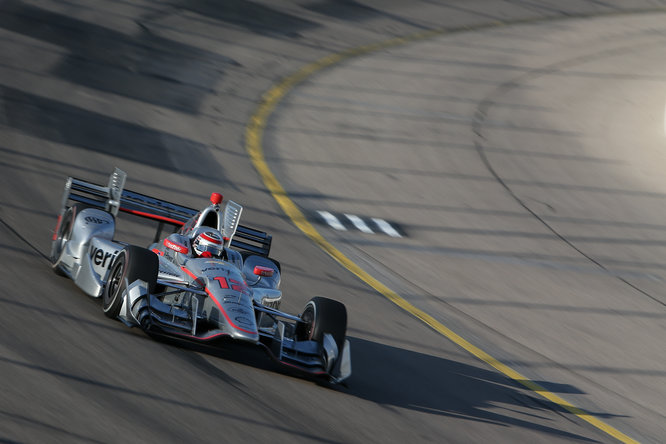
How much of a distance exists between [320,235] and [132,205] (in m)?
3.49

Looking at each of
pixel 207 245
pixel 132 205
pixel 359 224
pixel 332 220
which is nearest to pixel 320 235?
pixel 332 220

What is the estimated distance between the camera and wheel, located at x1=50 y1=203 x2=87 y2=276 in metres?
9.45

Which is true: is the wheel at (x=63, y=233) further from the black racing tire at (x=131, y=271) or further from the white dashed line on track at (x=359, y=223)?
the white dashed line on track at (x=359, y=223)

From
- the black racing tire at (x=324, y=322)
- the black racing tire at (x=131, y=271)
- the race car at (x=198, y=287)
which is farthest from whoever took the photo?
the black racing tire at (x=324, y=322)

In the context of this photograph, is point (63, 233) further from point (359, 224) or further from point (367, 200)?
point (367, 200)

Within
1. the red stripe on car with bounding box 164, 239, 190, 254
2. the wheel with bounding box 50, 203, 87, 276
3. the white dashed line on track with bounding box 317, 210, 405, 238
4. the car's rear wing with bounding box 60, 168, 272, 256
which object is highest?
the white dashed line on track with bounding box 317, 210, 405, 238

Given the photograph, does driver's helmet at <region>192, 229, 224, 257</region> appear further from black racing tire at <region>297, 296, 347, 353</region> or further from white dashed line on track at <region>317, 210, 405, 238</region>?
white dashed line on track at <region>317, 210, 405, 238</region>

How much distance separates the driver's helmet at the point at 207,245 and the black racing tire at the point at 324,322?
102cm

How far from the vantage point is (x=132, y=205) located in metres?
9.91

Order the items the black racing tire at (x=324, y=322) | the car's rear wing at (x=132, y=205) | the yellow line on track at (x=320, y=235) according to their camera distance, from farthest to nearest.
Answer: the car's rear wing at (x=132, y=205), the yellow line on track at (x=320, y=235), the black racing tire at (x=324, y=322)

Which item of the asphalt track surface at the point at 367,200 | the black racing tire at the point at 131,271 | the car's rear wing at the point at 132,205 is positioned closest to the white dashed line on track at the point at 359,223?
the asphalt track surface at the point at 367,200

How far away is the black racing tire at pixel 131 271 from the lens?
802 centimetres

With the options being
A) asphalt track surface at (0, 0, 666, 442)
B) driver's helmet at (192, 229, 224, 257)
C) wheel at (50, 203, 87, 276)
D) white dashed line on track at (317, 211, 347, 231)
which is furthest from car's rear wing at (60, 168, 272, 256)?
white dashed line on track at (317, 211, 347, 231)

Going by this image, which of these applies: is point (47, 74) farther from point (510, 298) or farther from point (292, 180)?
point (510, 298)
